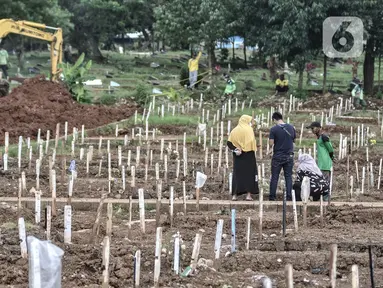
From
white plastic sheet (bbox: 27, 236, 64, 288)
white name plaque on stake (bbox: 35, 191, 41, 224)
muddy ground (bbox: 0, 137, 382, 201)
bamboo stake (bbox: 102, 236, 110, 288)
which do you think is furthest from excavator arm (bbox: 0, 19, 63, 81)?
white plastic sheet (bbox: 27, 236, 64, 288)

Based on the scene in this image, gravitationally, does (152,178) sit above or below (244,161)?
below

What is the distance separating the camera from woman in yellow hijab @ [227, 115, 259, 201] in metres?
11.8

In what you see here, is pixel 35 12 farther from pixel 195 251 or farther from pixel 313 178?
pixel 195 251

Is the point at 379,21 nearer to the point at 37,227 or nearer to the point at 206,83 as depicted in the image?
the point at 206,83

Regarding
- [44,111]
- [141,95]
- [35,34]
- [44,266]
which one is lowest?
[44,266]

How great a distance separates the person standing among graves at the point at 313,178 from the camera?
1143 centimetres

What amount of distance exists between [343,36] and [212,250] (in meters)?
20.2

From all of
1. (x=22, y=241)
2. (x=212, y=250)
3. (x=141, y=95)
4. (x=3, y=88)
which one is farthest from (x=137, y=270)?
(x=141, y=95)

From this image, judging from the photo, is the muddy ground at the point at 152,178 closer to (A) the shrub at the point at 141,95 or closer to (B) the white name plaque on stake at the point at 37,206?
(B) the white name plaque on stake at the point at 37,206

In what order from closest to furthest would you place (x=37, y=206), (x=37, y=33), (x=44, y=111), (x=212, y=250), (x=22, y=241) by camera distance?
(x=22, y=241), (x=212, y=250), (x=37, y=206), (x=44, y=111), (x=37, y=33)

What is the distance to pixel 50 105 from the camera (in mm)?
21203

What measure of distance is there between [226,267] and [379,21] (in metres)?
21.1

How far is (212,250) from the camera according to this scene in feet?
28.2

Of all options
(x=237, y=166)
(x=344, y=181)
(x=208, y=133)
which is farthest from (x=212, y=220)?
(x=208, y=133)
